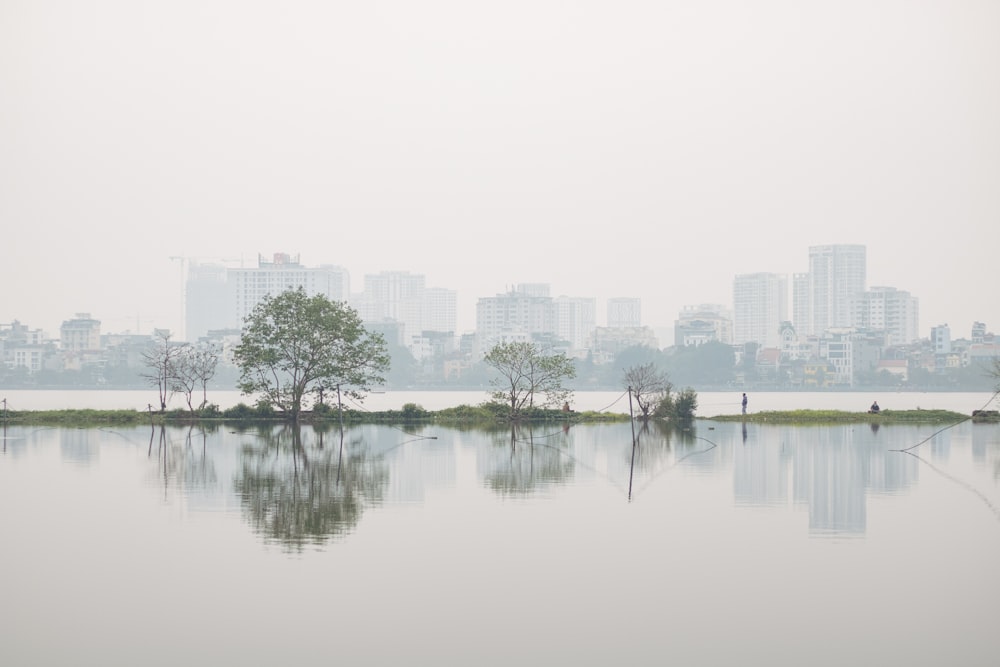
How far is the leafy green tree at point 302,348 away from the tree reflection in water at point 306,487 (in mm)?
9142

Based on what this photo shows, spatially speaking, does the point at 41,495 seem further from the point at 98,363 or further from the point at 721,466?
the point at 98,363

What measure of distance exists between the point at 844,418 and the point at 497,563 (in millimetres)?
33233

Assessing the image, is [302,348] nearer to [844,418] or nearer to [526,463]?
[526,463]

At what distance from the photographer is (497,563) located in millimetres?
12391

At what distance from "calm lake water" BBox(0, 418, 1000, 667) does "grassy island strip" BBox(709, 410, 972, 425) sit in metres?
18.5

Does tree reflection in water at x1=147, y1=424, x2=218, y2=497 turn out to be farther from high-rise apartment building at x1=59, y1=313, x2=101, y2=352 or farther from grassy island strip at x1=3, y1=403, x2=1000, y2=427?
high-rise apartment building at x1=59, y1=313, x2=101, y2=352

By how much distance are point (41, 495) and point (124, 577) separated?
7.63m

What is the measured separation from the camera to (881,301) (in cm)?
19938

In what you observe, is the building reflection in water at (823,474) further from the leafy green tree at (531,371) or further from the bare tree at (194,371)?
the bare tree at (194,371)

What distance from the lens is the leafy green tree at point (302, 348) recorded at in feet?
130

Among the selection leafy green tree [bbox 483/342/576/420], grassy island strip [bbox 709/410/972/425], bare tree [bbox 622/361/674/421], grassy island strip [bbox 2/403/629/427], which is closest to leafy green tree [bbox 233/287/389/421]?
grassy island strip [bbox 2/403/629/427]

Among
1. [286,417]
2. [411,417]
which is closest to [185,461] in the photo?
[286,417]

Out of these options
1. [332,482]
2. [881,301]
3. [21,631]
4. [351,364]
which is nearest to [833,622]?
[21,631]

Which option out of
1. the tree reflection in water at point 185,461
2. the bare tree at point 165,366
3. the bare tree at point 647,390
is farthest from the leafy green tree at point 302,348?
the bare tree at point 647,390
